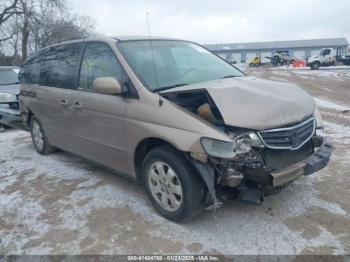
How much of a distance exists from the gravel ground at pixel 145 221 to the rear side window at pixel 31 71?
5.75 feet

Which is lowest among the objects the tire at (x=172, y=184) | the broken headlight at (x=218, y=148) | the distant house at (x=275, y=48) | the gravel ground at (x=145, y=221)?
the gravel ground at (x=145, y=221)

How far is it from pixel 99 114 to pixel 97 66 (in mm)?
606

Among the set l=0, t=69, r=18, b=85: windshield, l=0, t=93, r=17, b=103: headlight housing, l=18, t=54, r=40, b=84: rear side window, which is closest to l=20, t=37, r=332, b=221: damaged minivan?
l=18, t=54, r=40, b=84: rear side window

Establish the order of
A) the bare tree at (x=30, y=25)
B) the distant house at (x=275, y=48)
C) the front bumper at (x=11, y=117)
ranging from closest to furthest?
the front bumper at (x=11, y=117)
the bare tree at (x=30, y=25)
the distant house at (x=275, y=48)

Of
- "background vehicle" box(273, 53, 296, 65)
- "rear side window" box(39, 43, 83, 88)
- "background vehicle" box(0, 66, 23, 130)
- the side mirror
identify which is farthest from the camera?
"background vehicle" box(273, 53, 296, 65)

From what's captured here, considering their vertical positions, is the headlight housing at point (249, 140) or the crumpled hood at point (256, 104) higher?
the crumpled hood at point (256, 104)

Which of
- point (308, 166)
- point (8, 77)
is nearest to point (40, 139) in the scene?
point (308, 166)

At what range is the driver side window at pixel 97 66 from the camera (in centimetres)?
368

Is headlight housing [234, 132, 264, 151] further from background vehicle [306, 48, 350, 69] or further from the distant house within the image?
the distant house

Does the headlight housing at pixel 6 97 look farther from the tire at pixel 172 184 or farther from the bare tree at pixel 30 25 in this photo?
the bare tree at pixel 30 25

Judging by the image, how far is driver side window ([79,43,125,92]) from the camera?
12.1 ft

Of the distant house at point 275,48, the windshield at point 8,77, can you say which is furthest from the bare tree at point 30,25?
the distant house at point 275,48

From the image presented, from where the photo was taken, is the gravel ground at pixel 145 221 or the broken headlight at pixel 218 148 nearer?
the broken headlight at pixel 218 148

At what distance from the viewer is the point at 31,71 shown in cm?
557
